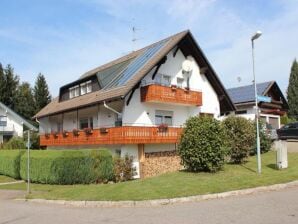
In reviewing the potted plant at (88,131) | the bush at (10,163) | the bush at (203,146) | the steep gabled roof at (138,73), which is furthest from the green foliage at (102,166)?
the bush at (10,163)

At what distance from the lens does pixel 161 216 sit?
12.0m

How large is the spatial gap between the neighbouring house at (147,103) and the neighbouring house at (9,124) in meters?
19.0

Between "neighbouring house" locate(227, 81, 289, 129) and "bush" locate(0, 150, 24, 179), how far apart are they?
818 inches

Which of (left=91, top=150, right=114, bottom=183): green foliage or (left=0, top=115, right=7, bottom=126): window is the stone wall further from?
(left=0, top=115, right=7, bottom=126): window

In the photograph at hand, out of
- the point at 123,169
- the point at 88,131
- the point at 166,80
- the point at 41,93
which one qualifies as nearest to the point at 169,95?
the point at 166,80

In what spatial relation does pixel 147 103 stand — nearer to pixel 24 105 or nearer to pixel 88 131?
pixel 88 131

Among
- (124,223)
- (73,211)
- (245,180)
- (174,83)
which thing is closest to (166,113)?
(174,83)

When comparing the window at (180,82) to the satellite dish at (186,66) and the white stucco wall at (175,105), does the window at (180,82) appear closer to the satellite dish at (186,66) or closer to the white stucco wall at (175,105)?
the white stucco wall at (175,105)

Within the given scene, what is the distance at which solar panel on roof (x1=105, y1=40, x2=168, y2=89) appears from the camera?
30119 mm

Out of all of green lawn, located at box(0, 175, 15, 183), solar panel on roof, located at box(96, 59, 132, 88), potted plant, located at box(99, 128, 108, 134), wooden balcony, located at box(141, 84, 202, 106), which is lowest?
green lawn, located at box(0, 175, 15, 183)

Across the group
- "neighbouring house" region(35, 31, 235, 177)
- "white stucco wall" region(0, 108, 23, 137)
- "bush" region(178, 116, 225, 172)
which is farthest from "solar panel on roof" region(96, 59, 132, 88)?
"white stucco wall" region(0, 108, 23, 137)

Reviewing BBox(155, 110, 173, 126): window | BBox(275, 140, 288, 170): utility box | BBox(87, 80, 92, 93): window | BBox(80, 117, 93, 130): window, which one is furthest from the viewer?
BBox(87, 80, 92, 93): window

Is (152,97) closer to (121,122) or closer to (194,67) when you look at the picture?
(121,122)

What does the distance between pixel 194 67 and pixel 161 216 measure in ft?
76.1
